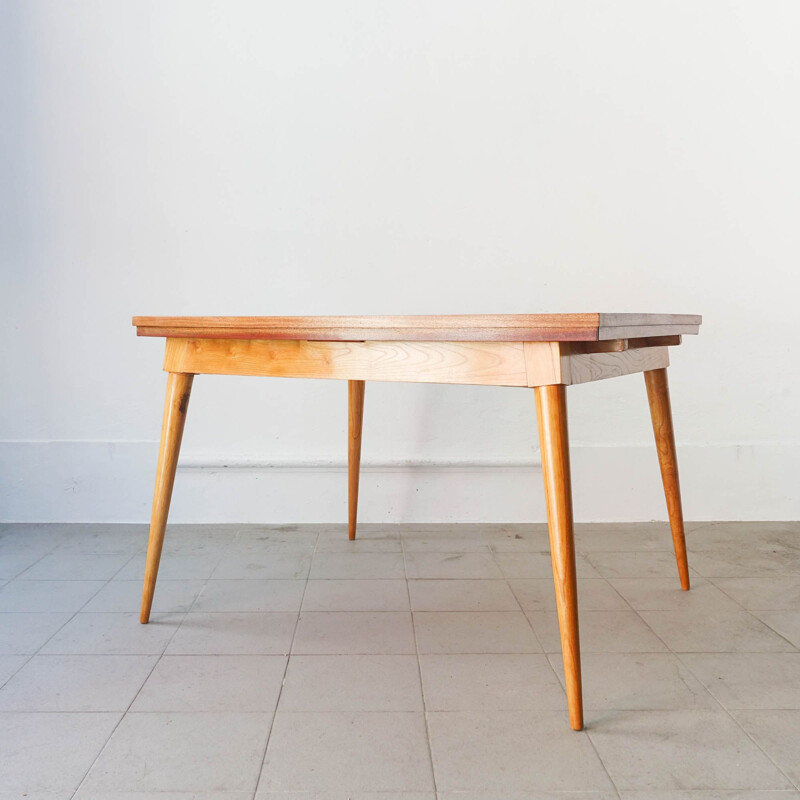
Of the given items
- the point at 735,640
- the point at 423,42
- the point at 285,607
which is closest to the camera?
the point at 735,640

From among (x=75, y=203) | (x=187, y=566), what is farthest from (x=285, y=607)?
(x=75, y=203)

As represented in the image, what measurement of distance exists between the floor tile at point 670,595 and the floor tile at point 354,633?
44 cm

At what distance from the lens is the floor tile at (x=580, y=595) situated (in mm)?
1424

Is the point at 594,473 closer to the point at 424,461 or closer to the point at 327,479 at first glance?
the point at 424,461

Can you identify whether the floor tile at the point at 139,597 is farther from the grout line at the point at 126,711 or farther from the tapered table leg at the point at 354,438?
the tapered table leg at the point at 354,438

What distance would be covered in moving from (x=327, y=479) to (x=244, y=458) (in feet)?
0.72

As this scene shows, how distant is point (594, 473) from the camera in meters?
2.04

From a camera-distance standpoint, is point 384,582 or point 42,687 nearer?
point 42,687

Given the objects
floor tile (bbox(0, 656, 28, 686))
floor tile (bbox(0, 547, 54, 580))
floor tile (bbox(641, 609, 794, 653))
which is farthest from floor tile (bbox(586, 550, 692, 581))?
floor tile (bbox(0, 547, 54, 580))

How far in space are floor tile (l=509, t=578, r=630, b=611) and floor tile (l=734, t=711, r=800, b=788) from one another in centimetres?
40

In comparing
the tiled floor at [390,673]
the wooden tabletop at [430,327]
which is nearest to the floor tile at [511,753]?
the tiled floor at [390,673]

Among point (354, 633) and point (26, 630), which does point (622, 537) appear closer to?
point (354, 633)

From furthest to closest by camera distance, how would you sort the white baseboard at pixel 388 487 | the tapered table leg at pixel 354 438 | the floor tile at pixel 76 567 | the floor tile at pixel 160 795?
the white baseboard at pixel 388 487 < the tapered table leg at pixel 354 438 < the floor tile at pixel 76 567 < the floor tile at pixel 160 795

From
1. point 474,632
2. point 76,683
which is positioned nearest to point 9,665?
point 76,683
